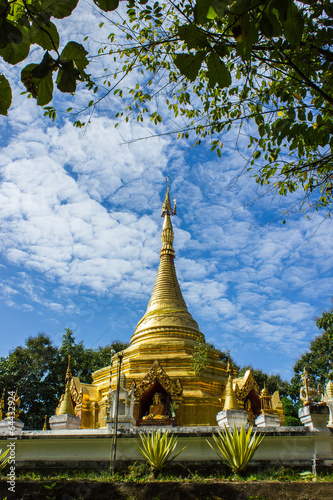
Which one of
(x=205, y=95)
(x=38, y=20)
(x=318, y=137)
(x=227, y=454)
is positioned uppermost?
(x=205, y=95)

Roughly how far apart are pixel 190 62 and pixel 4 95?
4.27 feet

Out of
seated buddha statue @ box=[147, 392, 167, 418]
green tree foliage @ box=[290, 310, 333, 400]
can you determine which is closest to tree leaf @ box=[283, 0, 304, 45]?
seated buddha statue @ box=[147, 392, 167, 418]

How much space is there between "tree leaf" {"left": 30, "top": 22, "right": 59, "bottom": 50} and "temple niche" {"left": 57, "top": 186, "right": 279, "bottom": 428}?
11.1 meters

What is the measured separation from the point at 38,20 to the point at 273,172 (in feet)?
18.8

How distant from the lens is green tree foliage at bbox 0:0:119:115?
2.29m

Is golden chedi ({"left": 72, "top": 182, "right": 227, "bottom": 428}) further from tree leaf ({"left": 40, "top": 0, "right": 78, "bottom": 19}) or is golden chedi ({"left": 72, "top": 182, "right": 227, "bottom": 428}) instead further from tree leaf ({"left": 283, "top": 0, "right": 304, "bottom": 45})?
tree leaf ({"left": 40, "top": 0, "right": 78, "bottom": 19})

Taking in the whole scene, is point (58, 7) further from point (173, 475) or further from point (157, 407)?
point (157, 407)

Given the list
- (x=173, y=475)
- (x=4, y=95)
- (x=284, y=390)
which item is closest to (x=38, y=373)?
(x=284, y=390)

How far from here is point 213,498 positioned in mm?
6402

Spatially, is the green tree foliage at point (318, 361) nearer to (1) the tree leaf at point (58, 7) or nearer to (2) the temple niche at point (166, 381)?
(2) the temple niche at point (166, 381)

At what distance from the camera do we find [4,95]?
2.39 meters

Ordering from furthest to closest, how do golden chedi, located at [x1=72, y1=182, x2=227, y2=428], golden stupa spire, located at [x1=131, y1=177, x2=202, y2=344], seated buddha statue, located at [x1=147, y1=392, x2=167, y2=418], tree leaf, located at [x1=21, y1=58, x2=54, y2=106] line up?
golden stupa spire, located at [x1=131, y1=177, x2=202, y2=344] < golden chedi, located at [x1=72, y1=182, x2=227, y2=428] < seated buddha statue, located at [x1=147, y1=392, x2=167, y2=418] < tree leaf, located at [x1=21, y1=58, x2=54, y2=106]

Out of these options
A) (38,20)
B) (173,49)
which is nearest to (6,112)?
(38,20)

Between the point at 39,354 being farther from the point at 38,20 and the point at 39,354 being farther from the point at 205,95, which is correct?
the point at 38,20
